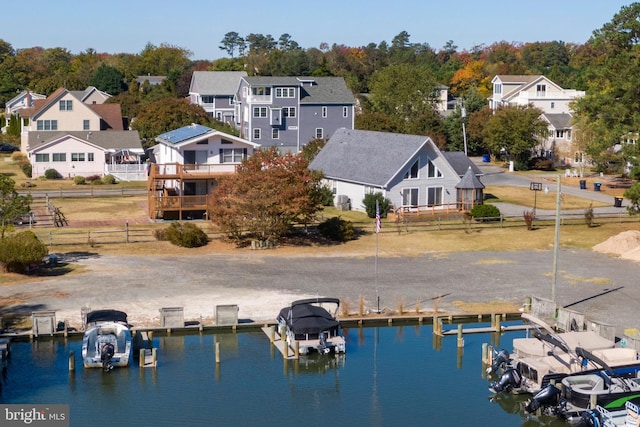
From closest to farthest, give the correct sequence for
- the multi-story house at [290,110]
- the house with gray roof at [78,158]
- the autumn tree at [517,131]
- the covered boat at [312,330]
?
1. the covered boat at [312,330]
2. the house with gray roof at [78,158]
3. the autumn tree at [517,131]
4. the multi-story house at [290,110]

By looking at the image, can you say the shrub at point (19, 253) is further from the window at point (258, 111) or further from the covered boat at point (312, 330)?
the window at point (258, 111)

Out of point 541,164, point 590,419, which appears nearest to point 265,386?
point 590,419

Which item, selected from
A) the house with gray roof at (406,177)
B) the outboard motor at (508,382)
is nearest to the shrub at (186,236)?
the house with gray roof at (406,177)

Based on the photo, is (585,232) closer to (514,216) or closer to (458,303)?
(514,216)

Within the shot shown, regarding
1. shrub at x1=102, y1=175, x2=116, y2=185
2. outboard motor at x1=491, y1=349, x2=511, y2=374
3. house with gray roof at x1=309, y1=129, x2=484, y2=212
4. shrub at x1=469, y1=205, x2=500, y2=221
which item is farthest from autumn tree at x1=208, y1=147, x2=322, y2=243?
shrub at x1=102, y1=175, x2=116, y2=185

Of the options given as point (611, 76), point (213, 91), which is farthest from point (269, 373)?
point (213, 91)

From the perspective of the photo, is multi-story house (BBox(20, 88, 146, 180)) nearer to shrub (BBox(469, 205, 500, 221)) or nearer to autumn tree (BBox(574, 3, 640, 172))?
shrub (BBox(469, 205, 500, 221))

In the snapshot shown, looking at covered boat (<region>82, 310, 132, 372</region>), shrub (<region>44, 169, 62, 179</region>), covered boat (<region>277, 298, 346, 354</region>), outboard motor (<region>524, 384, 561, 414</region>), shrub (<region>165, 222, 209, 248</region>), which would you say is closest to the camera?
outboard motor (<region>524, 384, 561, 414</region>)

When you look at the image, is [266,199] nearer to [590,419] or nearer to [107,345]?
[107,345]
